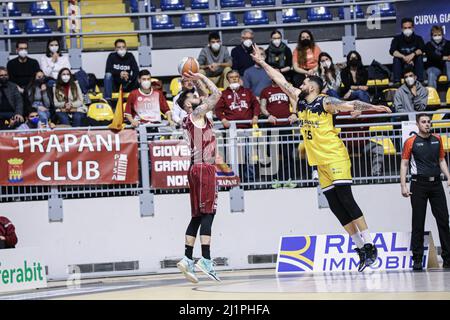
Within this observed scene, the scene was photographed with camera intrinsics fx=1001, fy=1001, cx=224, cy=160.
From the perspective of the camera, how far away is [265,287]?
1373 cm

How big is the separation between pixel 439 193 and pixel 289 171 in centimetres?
343

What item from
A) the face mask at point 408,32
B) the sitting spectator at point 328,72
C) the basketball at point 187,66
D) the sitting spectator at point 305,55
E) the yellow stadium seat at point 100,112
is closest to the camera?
the basketball at point 187,66

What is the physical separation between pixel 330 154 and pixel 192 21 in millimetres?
10614

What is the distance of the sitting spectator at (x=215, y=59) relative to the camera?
23062 mm

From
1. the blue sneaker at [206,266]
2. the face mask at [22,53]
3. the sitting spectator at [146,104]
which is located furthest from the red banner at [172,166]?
the face mask at [22,53]

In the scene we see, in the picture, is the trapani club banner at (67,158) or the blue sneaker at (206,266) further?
the trapani club banner at (67,158)

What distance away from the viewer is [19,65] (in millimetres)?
23391

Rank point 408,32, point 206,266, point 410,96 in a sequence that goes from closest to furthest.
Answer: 1. point 206,266
2. point 410,96
3. point 408,32

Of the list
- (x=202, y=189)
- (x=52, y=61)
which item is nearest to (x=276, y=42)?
(x=52, y=61)

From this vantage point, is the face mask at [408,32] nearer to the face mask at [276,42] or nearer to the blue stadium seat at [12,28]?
the face mask at [276,42]

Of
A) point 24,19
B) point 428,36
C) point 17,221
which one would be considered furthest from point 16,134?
point 428,36

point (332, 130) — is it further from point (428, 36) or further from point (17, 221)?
point (428, 36)

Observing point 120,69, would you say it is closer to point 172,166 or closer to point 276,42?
point 276,42

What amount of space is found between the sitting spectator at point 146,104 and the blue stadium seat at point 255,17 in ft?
17.6
